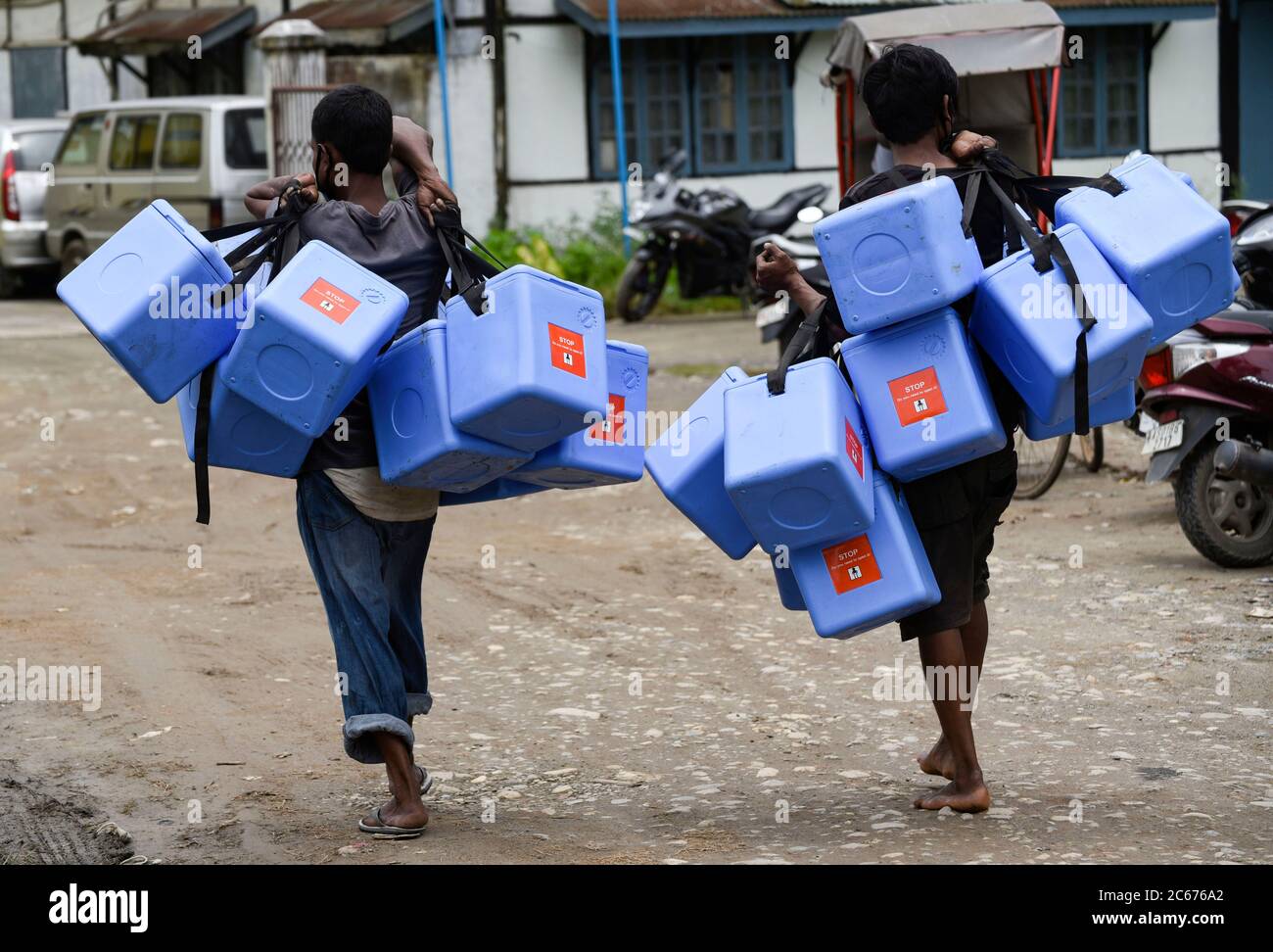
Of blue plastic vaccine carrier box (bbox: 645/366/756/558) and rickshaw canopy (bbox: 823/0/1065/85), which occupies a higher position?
rickshaw canopy (bbox: 823/0/1065/85)

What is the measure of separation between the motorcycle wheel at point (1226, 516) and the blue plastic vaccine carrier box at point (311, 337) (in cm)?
421

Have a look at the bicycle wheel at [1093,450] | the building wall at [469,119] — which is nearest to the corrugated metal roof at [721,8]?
the building wall at [469,119]

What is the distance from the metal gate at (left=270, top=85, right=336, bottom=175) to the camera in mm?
16234

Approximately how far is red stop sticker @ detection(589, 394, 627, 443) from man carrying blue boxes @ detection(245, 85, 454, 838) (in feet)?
1.48

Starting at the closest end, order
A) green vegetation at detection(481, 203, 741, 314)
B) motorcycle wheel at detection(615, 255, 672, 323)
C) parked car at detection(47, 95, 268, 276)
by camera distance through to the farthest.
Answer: motorcycle wheel at detection(615, 255, 672, 323) → parked car at detection(47, 95, 268, 276) → green vegetation at detection(481, 203, 741, 314)

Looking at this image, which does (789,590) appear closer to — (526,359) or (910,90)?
(526,359)

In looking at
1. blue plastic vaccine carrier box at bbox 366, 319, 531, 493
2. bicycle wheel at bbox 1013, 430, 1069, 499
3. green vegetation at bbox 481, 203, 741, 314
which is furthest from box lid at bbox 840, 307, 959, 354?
green vegetation at bbox 481, 203, 741, 314

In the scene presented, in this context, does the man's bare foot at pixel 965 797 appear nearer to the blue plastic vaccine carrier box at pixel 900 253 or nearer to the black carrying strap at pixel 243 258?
the blue plastic vaccine carrier box at pixel 900 253

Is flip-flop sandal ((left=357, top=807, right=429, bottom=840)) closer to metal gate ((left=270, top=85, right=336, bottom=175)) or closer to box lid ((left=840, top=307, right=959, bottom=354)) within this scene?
box lid ((left=840, top=307, right=959, bottom=354))

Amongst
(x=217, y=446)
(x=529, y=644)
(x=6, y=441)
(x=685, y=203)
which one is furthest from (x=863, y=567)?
(x=685, y=203)

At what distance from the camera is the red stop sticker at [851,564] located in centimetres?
409

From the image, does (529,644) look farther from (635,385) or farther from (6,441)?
(6,441)

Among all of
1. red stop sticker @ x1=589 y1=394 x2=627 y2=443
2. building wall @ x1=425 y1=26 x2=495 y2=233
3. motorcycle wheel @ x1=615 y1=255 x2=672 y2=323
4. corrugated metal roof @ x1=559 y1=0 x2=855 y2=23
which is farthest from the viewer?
building wall @ x1=425 y1=26 x2=495 y2=233

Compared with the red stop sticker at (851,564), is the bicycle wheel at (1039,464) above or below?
below
